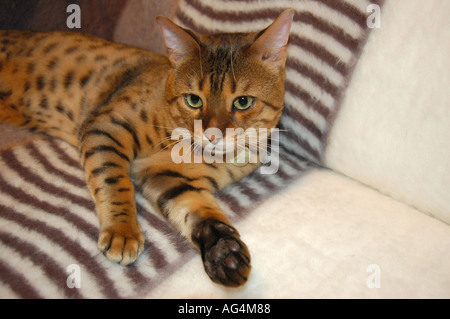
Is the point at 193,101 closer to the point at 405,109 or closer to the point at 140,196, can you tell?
the point at 140,196

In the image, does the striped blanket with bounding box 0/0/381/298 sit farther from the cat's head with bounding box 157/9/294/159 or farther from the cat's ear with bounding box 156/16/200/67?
the cat's ear with bounding box 156/16/200/67

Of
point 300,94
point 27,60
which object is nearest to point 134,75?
point 27,60

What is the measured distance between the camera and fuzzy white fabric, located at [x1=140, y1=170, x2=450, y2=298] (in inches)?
33.6

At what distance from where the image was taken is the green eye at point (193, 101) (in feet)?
3.63

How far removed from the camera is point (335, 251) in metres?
0.95

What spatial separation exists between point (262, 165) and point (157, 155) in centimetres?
33

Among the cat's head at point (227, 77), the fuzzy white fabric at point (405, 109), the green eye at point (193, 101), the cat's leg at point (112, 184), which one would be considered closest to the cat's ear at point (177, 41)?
the cat's head at point (227, 77)

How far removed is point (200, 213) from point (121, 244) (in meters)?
0.21

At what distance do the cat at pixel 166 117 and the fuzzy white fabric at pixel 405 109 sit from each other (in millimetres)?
229

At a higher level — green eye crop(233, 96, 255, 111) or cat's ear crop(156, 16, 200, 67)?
cat's ear crop(156, 16, 200, 67)

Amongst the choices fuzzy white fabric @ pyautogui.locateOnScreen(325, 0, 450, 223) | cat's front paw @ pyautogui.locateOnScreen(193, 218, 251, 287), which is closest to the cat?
cat's front paw @ pyautogui.locateOnScreen(193, 218, 251, 287)

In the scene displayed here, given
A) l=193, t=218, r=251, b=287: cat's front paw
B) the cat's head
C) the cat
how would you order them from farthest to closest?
the cat's head < the cat < l=193, t=218, r=251, b=287: cat's front paw

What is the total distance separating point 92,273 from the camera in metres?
0.87

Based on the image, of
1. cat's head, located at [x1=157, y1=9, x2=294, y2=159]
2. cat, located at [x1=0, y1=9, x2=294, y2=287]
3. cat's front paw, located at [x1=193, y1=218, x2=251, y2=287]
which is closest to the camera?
cat's front paw, located at [x1=193, y1=218, x2=251, y2=287]
